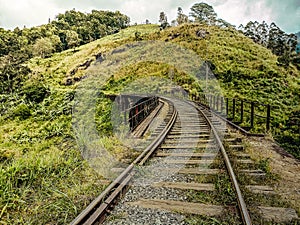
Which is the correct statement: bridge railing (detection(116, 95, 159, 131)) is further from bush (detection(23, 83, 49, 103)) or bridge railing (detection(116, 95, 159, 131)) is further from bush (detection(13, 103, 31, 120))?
bush (detection(23, 83, 49, 103))

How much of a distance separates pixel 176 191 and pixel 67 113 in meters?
25.2

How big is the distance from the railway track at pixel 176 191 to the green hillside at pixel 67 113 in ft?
1.20

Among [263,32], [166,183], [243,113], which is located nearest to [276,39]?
[263,32]

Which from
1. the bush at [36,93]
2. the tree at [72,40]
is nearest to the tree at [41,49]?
the tree at [72,40]

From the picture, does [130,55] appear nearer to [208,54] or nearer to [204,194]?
[208,54]

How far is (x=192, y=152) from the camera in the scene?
521 cm

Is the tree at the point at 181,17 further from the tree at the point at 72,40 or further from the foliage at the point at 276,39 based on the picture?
the tree at the point at 72,40

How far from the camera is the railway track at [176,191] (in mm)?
2701

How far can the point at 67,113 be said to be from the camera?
87.7ft

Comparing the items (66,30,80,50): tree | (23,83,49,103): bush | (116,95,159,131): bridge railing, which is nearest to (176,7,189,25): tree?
(66,30,80,50): tree

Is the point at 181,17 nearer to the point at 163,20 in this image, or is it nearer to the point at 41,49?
the point at 163,20

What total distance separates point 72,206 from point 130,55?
48.7 metres

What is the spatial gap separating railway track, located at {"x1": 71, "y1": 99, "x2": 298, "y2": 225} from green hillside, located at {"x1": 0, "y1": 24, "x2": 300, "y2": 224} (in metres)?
0.37

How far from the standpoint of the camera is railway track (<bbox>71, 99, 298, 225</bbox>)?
2701 mm
